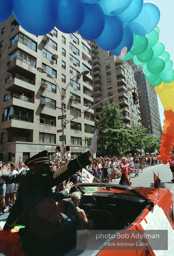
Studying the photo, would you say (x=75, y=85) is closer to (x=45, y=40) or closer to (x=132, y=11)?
(x=45, y=40)

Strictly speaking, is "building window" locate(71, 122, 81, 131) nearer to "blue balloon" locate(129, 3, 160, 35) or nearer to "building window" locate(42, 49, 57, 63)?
"building window" locate(42, 49, 57, 63)

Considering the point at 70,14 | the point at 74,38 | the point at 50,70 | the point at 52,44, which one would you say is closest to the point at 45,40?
the point at 52,44

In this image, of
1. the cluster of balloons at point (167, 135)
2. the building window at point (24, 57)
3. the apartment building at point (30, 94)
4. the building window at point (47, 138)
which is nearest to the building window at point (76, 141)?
the apartment building at point (30, 94)

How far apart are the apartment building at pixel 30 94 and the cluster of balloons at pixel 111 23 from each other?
1255 cm

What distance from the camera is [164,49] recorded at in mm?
5016

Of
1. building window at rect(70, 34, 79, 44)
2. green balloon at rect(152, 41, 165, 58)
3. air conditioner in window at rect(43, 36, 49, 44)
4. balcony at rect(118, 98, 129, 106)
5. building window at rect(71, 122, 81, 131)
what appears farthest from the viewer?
balcony at rect(118, 98, 129, 106)

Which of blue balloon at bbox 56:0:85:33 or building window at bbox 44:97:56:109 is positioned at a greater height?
building window at bbox 44:97:56:109

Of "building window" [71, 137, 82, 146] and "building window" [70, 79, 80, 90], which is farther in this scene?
"building window" [70, 79, 80, 90]

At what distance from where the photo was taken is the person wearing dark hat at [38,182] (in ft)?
6.11

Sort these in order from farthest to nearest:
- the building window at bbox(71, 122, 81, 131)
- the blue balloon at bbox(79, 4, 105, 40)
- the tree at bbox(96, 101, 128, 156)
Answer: the building window at bbox(71, 122, 81, 131), the tree at bbox(96, 101, 128, 156), the blue balloon at bbox(79, 4, 105, 40)

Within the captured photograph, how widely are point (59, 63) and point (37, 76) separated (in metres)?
6.69

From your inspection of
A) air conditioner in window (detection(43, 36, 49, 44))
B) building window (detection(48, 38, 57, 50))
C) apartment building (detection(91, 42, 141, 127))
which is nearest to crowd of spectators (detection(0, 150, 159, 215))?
air conditioner in window (detection(43, 36, 49, 44))

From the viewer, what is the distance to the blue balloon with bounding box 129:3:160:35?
147 inches

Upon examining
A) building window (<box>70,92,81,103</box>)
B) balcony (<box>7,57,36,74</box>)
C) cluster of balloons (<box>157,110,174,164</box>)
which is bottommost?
cluster of balloons (<box>157,110,174,164</box>)
